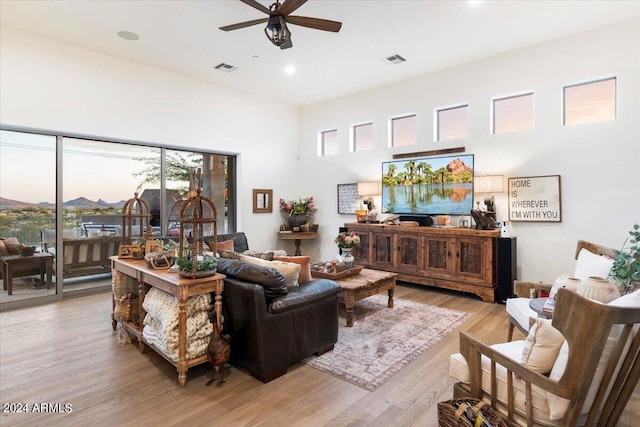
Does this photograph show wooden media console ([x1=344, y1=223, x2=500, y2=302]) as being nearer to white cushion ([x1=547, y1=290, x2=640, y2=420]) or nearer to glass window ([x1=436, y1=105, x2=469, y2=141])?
glass window ([x1=436, y1=105, x2=469, y2=141])

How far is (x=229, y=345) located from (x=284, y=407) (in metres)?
0.65

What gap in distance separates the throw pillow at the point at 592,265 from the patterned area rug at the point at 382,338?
138 centimetres

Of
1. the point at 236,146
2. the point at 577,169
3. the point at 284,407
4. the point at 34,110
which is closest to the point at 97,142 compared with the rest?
the point at 34,110

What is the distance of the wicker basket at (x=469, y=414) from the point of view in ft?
5.21

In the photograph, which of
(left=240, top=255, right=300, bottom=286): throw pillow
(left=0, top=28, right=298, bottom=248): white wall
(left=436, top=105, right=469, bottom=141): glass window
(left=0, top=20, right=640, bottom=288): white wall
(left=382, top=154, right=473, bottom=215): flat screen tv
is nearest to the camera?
(left=240, top=255, right=300, bottom=286): throw pillow

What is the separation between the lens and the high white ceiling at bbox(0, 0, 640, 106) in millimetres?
3746

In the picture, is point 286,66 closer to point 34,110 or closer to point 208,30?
point 208,30

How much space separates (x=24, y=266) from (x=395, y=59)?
20.1 ft

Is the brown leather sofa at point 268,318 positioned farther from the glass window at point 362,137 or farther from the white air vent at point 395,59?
the glass window at point 362,137

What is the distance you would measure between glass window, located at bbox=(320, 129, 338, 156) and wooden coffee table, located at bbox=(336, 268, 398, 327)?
11.9 ft

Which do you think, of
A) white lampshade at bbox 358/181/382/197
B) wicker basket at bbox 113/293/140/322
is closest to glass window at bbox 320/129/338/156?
white lampshade at bbox 358/181/382/197

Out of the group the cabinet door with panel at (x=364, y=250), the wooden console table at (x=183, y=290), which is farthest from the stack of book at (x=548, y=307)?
the cabinet door with panel at (x=364, y=250)

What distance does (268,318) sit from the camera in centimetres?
254

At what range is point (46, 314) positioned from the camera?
4.23 meters
